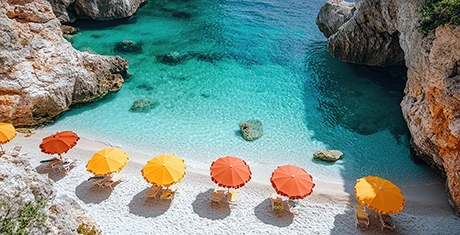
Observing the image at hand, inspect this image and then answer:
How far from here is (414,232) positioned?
16375 mm

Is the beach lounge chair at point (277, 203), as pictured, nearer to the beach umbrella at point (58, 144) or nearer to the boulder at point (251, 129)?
the boulder at point (251, 129)

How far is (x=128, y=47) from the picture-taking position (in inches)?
→ 1425

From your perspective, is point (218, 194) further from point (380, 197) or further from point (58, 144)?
point (58, 144)

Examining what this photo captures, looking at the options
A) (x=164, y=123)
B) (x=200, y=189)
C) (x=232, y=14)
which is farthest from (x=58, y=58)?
(x=232, y=14)

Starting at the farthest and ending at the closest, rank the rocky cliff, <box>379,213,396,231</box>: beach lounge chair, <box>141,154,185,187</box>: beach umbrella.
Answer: <box>141,154,185,187</box>: beach umbrella → the rocky cliff → <box>379,213,396,231</box>: beach lounge chair

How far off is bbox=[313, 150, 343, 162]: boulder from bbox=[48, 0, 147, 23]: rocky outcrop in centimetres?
3249

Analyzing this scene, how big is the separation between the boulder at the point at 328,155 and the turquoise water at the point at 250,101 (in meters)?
0.43

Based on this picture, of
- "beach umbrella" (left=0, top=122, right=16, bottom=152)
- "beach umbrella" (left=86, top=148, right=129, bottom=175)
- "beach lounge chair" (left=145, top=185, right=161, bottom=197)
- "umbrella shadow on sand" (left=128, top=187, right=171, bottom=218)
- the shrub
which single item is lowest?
"umbrella shadow on sand" (left=128, top=187, right=171, bottom=218)

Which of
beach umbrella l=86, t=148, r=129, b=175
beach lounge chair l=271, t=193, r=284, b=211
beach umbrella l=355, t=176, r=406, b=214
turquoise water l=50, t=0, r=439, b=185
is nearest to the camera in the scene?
beach umbrella l=355, t=176, r=406, b=214

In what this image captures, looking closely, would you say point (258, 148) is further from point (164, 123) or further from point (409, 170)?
point (409, 170)

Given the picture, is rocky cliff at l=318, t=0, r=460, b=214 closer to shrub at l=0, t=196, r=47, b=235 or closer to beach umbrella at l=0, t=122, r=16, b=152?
shrub at l=0, t=196, r=47, b=235

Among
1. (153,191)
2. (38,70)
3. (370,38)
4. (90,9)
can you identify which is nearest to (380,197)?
(153,191)

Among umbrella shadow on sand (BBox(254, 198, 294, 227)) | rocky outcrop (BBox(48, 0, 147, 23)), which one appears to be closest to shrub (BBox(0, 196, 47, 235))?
umbrella shadow on sand (BBox(254, 198, 294, 227))

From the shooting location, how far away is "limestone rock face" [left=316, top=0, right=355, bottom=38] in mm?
36344
